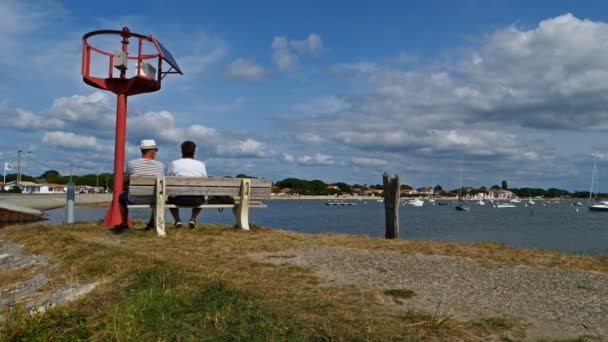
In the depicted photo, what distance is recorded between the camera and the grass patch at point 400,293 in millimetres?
4617

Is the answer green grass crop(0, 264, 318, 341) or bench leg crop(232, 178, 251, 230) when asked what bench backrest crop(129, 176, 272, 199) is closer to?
bench leg crop(232, 178, 251, 230)

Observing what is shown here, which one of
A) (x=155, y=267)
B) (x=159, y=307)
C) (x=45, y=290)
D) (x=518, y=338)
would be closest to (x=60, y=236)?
(x=45, y=290)

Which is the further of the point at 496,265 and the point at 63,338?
the point at 496,265

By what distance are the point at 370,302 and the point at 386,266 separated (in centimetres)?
192

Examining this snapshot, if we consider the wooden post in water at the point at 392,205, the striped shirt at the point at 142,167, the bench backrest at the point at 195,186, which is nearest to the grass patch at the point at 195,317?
the bench backrest at the point at 195,186

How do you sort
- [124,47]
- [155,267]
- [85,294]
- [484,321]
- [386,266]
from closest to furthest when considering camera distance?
[484,321] < [85,294] < [155,267] < [386,266] < [124,47]

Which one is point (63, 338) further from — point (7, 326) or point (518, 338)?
point (518, 338)

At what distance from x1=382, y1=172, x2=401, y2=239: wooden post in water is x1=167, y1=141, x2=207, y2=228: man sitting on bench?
174 inches

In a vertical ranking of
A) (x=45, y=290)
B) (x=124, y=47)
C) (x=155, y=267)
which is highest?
(x=124, y=47)

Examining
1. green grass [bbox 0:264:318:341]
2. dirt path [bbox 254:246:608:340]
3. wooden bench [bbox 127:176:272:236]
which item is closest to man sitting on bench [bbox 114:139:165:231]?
wooden bench [bbox 127:176:272:236]

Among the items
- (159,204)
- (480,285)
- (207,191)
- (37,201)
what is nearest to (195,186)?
(207,191)

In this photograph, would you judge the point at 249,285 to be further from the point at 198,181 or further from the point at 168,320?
the point at 198,181

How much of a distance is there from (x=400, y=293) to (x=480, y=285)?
3.42ft

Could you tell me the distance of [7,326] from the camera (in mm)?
3959
